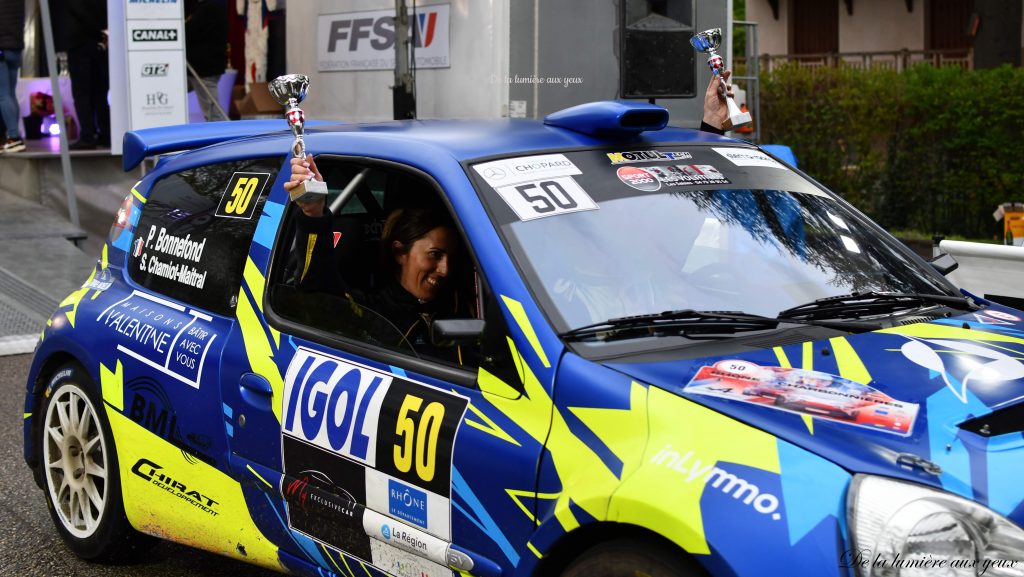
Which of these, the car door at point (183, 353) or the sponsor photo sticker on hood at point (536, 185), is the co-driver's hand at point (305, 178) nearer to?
the car door at point (183, 353)

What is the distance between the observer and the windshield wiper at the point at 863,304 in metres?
3.31

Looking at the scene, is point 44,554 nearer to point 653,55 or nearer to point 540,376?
point 540,376

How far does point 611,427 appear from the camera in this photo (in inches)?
110

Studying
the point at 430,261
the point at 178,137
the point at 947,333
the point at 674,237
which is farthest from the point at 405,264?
the point at 947,333

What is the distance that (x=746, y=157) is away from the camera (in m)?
3.91

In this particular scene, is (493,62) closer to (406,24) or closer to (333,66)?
(406,24)

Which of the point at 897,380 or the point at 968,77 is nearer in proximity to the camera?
the point at 897,380

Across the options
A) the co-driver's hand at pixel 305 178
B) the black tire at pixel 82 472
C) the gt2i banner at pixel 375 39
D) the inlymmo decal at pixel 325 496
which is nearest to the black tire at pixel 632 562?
the inlymmo decal at pixel 325 496

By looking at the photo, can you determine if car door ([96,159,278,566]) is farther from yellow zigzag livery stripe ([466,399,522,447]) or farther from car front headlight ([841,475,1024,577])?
car front headlight ([841,475,1024,577])

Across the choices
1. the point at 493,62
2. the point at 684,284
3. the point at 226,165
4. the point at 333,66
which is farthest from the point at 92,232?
the point at 684,284

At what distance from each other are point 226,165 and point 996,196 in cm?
1262

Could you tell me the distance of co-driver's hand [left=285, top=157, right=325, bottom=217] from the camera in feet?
12.1

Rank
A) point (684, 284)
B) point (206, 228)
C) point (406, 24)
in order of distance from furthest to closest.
→ point (406, 24)
point (206, 228)
point (684, 284)

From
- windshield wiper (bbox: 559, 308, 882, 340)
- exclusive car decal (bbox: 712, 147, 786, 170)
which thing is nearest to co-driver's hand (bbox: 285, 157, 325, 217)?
windshield wiper (bbox: 559, 308, 882, 340)
